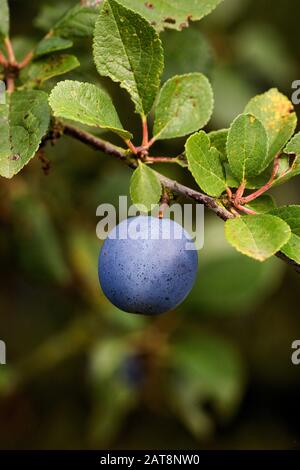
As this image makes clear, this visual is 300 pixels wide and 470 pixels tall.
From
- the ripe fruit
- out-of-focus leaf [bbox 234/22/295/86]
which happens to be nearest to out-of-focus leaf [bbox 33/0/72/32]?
the ripe fruit

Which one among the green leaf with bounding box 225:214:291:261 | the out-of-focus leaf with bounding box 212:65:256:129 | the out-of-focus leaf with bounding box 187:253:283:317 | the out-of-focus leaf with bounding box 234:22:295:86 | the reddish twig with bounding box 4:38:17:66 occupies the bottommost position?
the green leaf with bounding box 225:214:291:261

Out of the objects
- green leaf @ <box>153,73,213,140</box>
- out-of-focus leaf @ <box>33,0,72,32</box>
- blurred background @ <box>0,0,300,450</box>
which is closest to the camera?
green leaf @ <box>153,73,213,140</box>

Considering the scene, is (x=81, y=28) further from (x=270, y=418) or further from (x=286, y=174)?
(x=270, y=418)

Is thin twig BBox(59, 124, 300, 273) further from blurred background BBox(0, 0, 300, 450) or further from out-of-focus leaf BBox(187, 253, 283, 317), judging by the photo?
out-of-focus leaf BBox(187, 253, 283, 317)

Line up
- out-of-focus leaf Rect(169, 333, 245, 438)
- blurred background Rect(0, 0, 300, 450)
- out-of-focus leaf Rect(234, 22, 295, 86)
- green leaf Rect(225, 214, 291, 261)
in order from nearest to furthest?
1. green leaf Rect(225, 214, 291, 261)
2. blurred background Rect(0, 0, 300, 450)
3. out-of-focus leaf Rect(169, 333, 245, 438)
4. out-of-focus leaf Rect(234, 22, 295, 86)

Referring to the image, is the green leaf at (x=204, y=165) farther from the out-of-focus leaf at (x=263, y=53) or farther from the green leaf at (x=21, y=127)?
the out-of-focus leaf at (x=263, y=53)

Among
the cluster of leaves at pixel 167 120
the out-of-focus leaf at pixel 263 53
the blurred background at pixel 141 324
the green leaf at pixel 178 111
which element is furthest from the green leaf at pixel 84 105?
the out-of-focus leaf at pixel 263 53

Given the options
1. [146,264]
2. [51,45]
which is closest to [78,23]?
[51,45]
